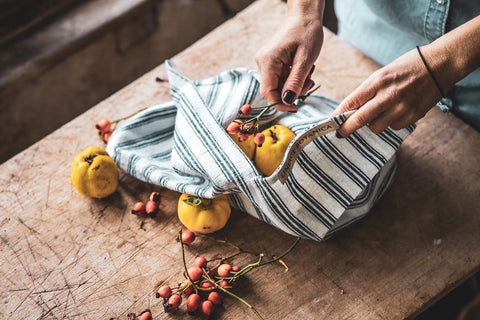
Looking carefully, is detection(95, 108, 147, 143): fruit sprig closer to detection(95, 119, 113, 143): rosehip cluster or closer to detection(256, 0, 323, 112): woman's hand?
detection(95, 119, 113, 143): rosehip cluster

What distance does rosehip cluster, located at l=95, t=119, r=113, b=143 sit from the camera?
3.06 feet

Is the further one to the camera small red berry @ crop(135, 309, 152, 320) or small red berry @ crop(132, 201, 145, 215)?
small red berry @ crop(132, 201, 145, 215)

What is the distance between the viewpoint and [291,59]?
84 cm

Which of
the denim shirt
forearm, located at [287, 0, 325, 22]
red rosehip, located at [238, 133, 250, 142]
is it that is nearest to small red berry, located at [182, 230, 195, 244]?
red rosehip, located at [238, 133, 250, 142]

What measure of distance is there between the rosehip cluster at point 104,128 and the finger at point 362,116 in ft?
1.65

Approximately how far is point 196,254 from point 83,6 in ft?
4.41

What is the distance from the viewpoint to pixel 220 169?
75 centimetres

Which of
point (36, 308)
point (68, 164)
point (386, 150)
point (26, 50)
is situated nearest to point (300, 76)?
point (386, 150)

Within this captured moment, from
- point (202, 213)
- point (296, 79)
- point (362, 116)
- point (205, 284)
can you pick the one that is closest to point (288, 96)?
point (296, 79)

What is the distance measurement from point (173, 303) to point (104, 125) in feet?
1.36

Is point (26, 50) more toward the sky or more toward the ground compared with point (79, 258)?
more toward the sky

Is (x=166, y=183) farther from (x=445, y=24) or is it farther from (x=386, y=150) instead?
(x=445, y=24)

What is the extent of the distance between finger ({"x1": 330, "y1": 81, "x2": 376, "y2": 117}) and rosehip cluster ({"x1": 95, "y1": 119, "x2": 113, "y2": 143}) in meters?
0.50

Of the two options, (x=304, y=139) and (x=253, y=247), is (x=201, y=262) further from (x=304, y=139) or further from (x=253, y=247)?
(x=304, y=139)
